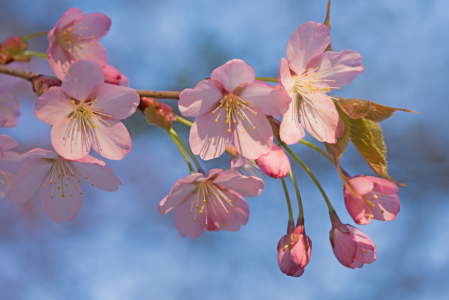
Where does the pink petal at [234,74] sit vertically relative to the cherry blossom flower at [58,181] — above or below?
above

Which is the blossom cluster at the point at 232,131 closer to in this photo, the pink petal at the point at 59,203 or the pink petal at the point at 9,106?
the pink petal at the point at 59,203

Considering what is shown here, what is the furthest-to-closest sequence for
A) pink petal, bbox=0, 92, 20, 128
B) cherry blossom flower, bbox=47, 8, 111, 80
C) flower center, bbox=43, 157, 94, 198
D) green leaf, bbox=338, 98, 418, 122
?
1. pink petal, bbox=0, 92, 20, 128
2. cherry blossom flower, bbox=47, 8, 111, 80
3. flower center, bbox=43, 157, 94, 198
4. green leaf, bbox=338, 98, 418, 122

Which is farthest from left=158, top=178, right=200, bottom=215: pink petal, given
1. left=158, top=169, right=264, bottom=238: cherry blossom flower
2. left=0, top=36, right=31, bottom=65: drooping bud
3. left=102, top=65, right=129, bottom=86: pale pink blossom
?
left=0, top=36, right=31, bottom=65: drooping bud

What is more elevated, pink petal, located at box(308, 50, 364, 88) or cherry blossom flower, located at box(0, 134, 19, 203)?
pink petal, located at box(308, 50, 364, 88)

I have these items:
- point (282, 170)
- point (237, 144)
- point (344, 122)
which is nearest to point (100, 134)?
point (237, 144)

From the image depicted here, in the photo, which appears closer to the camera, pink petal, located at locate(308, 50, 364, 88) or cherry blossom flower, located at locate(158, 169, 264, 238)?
pink petal, located at locate(308, 50, 364, 88)

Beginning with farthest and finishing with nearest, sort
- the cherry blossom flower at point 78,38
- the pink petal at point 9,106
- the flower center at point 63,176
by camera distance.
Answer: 1. the pink petal at point 9,106
2. the cherry blossom flower at point 78,38
3. the flower center at point 63,176

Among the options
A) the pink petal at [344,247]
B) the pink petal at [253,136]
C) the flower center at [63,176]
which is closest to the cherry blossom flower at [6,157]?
the flower center at [63,176]

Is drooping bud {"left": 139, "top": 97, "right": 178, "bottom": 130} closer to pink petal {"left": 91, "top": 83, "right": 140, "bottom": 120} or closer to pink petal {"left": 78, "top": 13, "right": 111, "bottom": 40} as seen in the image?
pink petal {"left": 91, "top": 83, "right": 140, "bottom": 120}
